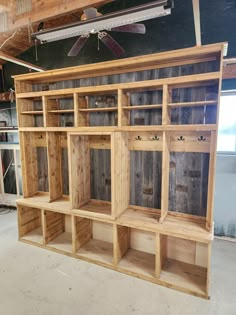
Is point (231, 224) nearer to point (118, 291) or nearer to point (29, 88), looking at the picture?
point (118, 291)

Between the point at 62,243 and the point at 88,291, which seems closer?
the point at 88,291

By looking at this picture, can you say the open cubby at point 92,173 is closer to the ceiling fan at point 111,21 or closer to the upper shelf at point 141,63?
the upper shelf at point 141,63

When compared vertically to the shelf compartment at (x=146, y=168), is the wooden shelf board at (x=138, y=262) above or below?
below

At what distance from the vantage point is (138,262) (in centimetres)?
263

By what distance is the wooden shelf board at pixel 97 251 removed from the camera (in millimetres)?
2721

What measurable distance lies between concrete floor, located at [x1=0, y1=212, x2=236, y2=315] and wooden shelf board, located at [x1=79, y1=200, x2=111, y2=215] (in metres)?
0.68

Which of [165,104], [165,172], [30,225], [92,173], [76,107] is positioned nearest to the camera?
[165,104]

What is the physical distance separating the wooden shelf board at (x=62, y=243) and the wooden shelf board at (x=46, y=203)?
0.57 meters

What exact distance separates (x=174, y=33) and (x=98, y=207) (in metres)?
2.80

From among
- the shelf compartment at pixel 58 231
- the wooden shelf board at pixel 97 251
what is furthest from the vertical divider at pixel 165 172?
the shelf compartment at pixel 58 231

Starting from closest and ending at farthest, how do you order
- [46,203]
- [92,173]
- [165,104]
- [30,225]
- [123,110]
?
1. [165,104]
2. [123,110]
3. [46,203]
4. [92,173]
5. [30,225]

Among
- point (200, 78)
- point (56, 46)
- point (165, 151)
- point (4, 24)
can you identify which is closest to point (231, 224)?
point (165, 151)

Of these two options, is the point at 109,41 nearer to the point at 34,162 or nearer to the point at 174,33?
the point at 174,33

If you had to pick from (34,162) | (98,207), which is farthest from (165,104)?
(34,162)
